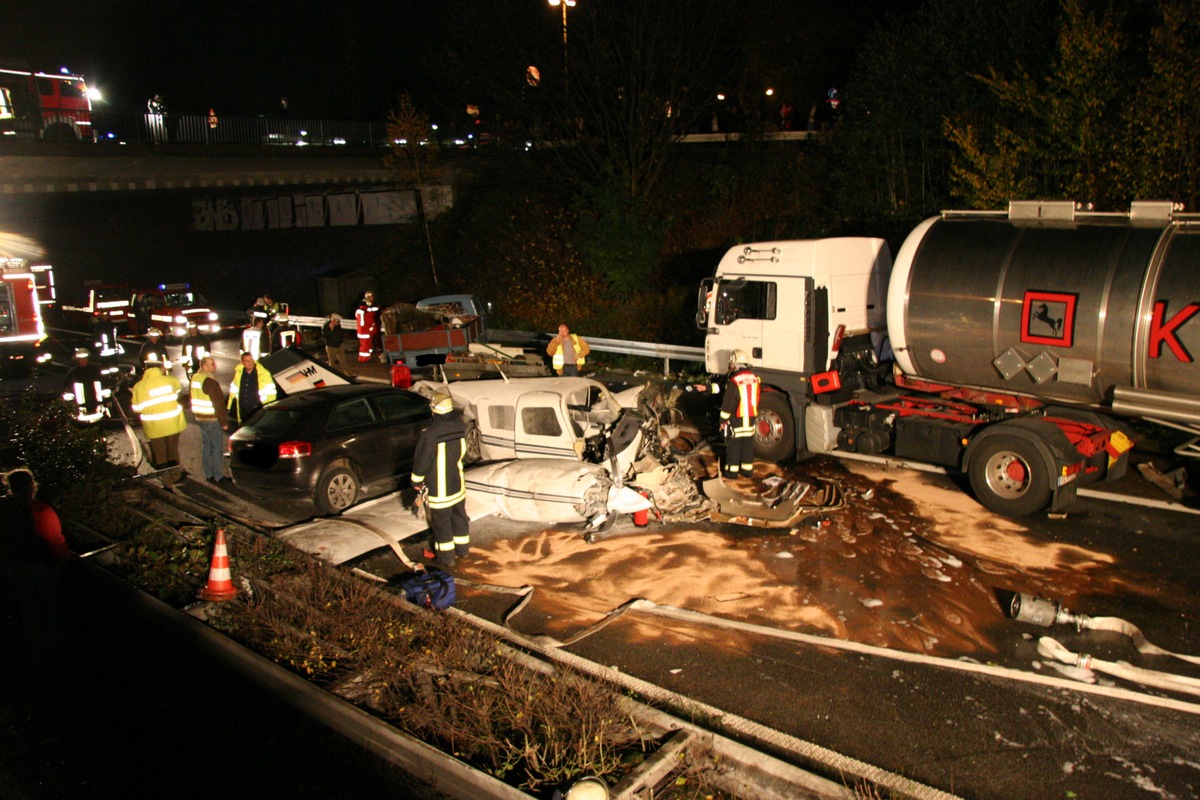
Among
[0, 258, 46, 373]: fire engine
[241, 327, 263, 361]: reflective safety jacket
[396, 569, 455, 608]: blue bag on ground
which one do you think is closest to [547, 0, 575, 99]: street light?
[241, 327, 263, 361]: reflective safety jacket

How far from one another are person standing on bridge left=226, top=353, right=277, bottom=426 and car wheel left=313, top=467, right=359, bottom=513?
233 centimetres

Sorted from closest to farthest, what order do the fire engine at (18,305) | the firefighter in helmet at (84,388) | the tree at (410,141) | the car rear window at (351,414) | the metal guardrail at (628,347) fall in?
1. the car rear window at (351,414)
2. the firefighter in helmet at (84,388)
3. the fire engine at (18,305)
4. the metal guardrail at (628,347)
5. the tree at (410,141)

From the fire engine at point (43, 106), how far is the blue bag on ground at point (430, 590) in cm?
2355

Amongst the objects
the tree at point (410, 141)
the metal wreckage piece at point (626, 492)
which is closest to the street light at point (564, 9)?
the tree at point (410, 141)

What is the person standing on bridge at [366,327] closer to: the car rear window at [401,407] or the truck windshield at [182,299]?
the truck windshield at [182,299]

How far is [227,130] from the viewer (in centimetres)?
3247

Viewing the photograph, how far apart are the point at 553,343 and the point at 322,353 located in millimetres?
9048

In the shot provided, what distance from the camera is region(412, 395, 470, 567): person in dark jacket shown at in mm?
8617

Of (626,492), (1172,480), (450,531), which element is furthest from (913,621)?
(1172,480)

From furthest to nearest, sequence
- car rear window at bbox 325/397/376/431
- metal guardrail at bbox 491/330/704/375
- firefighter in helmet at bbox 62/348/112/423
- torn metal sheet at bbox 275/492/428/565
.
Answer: metal guardrail at bbox 491/330/704/375 < firefighter in helmet at bbox 62/348/112/423 < car rear window at bbox 325/397/376/431 < torn metal sheet at bbox 275/492/428/565

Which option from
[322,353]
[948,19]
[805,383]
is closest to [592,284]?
[322,353]

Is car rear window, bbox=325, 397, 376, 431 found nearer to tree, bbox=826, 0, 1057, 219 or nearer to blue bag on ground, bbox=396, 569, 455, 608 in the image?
blue bag on ground, bbox=396, 569, 455, 608

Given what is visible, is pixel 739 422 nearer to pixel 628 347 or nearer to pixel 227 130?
pixel 628 347

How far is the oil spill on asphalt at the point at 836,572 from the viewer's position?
25.0 ft
